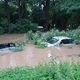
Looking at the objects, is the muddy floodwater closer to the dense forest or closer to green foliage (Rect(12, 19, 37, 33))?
the dense forest

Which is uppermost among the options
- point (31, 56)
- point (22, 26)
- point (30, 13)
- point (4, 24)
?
point (30, 13)

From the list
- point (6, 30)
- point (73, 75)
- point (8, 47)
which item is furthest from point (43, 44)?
point (6, 30)

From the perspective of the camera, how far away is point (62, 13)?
2977 centimetres

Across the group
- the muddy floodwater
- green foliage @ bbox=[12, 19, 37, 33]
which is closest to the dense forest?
green foliage @ bbox=[12, 19, 37, 33]

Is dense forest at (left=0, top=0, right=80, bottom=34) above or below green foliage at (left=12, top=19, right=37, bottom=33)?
above

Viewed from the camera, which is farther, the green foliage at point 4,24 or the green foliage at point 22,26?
the green foliage at point 4,24

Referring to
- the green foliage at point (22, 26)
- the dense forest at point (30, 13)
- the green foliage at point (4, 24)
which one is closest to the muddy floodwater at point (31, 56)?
the dense forest at point (30, 13)

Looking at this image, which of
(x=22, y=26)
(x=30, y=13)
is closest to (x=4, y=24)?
(x=22, y=26)

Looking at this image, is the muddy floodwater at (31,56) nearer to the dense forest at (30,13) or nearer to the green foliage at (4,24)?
the dense forest at (30,13)

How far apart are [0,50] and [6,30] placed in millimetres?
17356

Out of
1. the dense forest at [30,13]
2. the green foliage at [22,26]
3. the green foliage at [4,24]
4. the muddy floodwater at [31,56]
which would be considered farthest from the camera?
the green foliage at [4,24]

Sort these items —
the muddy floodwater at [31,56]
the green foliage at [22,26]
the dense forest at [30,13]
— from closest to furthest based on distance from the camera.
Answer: the muddy floodwater at [31,56], the dense forest at [30,13], the green foliage at [22,26]

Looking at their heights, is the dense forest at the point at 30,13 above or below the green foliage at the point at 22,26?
above

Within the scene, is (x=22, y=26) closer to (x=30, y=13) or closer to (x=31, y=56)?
(x=30, y=13)
